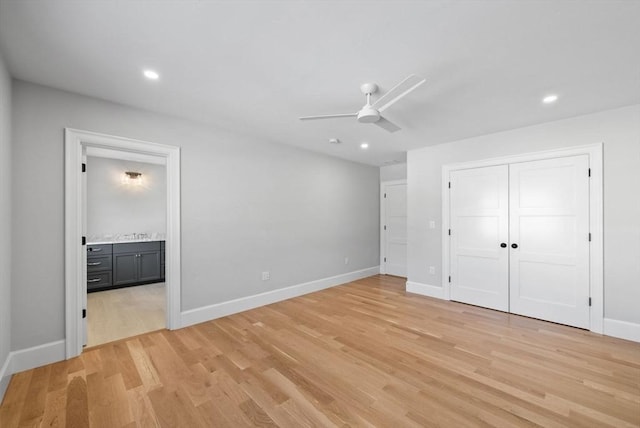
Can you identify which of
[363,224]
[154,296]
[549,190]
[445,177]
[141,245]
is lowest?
[154,296]

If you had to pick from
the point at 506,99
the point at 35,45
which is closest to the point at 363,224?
the point at 506,99

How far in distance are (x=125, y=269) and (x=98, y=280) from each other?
1.37 feet

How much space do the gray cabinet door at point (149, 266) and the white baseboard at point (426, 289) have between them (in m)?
4.99

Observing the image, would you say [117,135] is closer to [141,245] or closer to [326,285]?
[141,245]

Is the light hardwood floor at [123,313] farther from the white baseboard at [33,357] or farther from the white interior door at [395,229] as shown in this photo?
the white interior door at [395,229]

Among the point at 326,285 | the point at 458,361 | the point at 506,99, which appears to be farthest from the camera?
the point at 326,285

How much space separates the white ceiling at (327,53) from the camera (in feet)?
5.20

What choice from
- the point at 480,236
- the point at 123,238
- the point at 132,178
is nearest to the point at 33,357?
the point at 123,238

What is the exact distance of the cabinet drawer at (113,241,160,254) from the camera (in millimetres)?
4883

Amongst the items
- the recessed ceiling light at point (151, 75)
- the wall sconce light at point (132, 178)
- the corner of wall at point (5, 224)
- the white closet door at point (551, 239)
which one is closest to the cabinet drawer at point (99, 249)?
the wall sconce light at point (132, 178)

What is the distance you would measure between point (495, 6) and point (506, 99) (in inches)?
59.2

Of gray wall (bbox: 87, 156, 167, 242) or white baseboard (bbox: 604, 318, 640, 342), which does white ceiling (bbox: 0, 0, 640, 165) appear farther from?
gray wall (bbox: 87, 156, 167, 242)

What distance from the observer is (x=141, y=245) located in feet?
16.9

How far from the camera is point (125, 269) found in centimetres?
496
